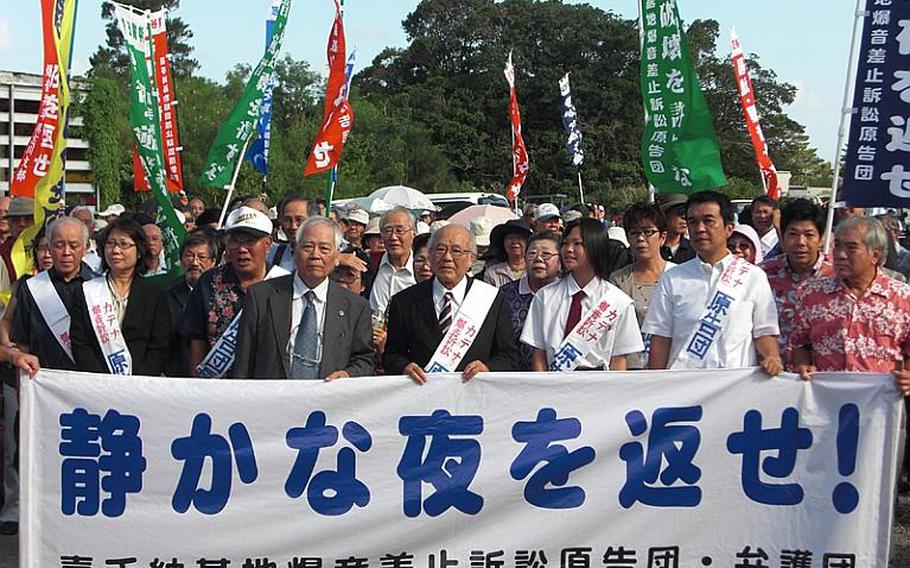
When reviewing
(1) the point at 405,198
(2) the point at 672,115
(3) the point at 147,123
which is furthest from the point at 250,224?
(1) the point at 405,198

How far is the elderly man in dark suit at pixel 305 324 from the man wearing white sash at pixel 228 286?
37cm

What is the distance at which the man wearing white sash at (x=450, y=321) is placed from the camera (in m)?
5.04

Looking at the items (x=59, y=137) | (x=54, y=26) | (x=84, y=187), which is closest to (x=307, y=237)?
(x=59, y=137)

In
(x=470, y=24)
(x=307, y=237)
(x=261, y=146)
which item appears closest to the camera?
(x=307, y=237)

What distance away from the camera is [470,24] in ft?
209

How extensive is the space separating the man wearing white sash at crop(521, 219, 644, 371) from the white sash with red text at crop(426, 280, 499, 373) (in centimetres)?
34

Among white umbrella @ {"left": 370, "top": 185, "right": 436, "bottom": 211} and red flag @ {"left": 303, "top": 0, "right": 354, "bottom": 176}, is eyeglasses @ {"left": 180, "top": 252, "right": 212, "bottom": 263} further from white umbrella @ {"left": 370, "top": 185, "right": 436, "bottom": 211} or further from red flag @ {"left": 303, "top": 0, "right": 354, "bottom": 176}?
white umbrella @ {"left": 370, "top": 185, "right": 436, "bottom": 211}

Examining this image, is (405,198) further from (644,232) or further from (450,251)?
(450,251)

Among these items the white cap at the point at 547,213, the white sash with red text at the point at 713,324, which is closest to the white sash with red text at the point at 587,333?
the white sash with red text at the point at 713,324

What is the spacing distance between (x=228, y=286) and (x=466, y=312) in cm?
119

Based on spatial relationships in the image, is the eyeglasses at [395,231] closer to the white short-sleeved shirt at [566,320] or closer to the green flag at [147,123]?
the green flag at [147,123]

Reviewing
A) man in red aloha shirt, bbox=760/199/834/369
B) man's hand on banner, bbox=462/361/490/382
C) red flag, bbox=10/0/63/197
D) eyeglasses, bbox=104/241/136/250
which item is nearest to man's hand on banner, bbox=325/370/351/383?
man's hand on banner, bbox=462/361/490/382

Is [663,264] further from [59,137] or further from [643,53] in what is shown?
[59,137]

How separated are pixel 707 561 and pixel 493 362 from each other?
4.19 ft
